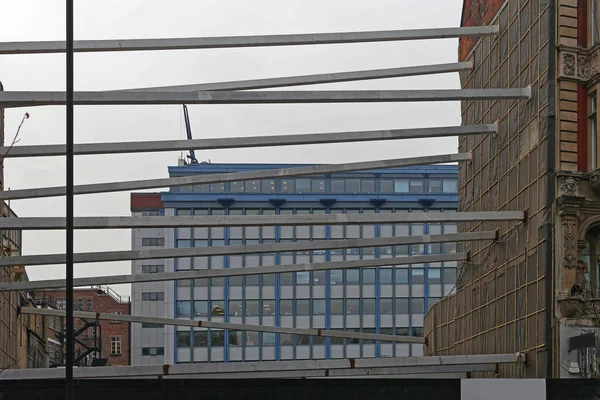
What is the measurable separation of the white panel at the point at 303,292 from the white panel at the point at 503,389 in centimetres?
8529

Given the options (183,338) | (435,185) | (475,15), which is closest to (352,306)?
(435,185)

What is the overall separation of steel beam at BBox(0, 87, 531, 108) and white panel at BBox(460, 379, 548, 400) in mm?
9243

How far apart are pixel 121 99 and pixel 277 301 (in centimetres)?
8164

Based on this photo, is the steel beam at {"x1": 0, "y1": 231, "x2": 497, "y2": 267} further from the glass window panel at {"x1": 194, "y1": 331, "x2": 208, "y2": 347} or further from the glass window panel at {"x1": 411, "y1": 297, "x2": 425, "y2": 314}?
the glass window panel at {"x1": 411, "y1": 297, "x2": 425, "y2": 314}

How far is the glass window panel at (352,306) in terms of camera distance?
108000 millimetres

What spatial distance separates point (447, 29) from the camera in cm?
3045

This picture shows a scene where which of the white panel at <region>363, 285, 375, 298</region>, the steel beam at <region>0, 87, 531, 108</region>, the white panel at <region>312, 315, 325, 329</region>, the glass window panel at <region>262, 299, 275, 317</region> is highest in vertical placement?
the steel beam at <region>0, 87, 531, 108</region>

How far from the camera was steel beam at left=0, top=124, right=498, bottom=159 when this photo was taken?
29.6 metres

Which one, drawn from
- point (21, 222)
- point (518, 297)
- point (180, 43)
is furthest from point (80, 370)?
point (518, 297)

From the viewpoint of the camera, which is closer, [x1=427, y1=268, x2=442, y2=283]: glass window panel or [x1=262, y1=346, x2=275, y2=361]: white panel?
[x1=262, y1=346, x2=275, y2=361]: white panel

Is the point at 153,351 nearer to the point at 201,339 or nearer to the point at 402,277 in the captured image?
the point at 201,339

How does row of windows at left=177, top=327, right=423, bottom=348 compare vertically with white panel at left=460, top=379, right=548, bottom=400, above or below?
below

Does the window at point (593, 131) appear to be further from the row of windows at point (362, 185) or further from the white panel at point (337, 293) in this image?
the row of windows at point (362, 185)

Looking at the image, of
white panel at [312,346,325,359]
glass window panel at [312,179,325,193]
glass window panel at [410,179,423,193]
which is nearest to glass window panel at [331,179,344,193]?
glass window panel at [312,179,325,193]
